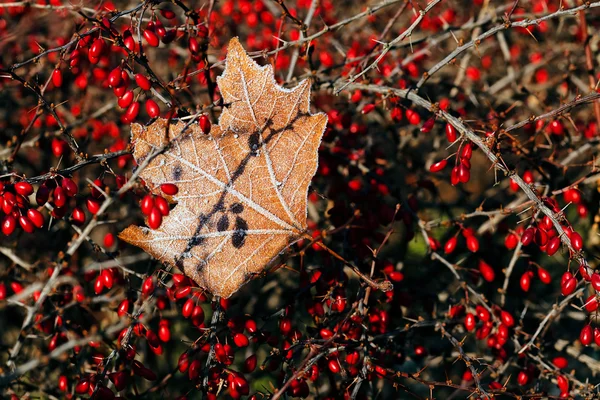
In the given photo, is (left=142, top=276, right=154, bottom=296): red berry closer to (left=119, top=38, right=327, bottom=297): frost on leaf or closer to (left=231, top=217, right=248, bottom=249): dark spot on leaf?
(left=119, top=38, right=327, bottom=297): frost on leaf

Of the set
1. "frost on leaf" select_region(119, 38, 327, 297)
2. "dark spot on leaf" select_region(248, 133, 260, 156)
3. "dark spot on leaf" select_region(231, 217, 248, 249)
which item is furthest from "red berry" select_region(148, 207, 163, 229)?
"dark spot on leaf" select_region(248, 133, 260, 156)

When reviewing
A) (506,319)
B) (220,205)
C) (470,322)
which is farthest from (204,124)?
(506,319)

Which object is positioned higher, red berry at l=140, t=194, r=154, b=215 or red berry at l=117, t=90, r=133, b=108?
red berry at l=117, t=90, r=133, b=108

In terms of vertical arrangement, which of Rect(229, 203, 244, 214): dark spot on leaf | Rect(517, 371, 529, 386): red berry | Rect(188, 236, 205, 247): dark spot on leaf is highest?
Rect(229, 203, 244, 214): dark spot on leaf

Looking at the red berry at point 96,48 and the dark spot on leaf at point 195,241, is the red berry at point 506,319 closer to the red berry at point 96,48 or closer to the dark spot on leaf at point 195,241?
the dark spot on leaf at point 195,241

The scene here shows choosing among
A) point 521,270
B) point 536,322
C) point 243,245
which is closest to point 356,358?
point 243,245

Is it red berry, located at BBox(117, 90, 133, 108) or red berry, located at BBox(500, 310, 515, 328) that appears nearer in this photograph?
red berry, located at BBox(117, 90, 133, 108)

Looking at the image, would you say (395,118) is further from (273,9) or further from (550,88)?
(550,88)

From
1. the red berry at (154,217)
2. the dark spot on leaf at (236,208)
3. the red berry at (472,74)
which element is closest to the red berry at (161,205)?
the red berry at (154,217)
